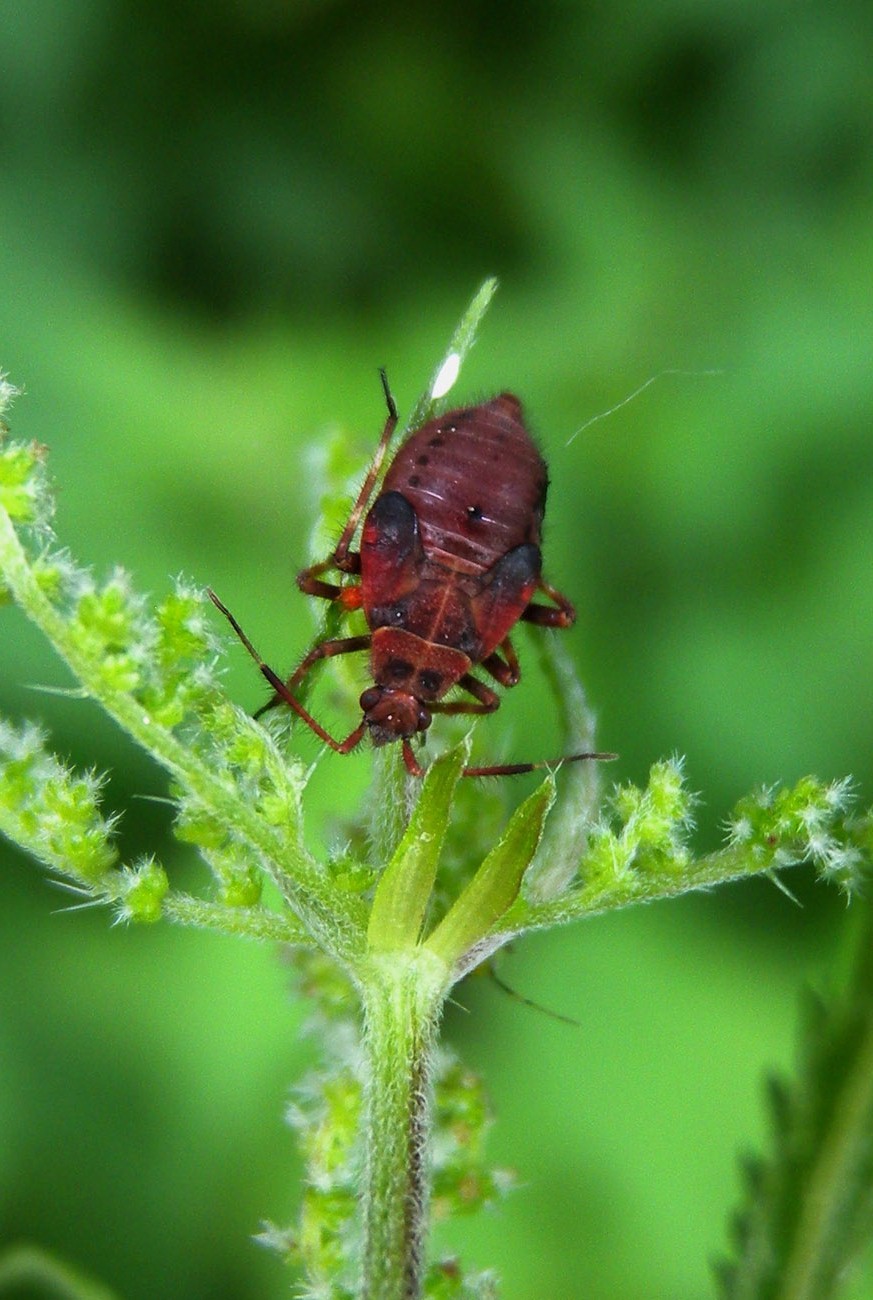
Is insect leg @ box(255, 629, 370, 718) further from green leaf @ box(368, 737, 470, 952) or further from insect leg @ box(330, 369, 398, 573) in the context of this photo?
green leaf @ box(368, 737, 470, 952)

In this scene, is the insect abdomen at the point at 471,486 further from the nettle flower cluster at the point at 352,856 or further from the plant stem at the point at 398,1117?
the plant stem at the point at 398,1117

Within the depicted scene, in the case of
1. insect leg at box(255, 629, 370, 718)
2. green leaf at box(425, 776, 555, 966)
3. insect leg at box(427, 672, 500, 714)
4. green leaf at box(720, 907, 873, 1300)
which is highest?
insect leg at box(427, 672, 500, 714)

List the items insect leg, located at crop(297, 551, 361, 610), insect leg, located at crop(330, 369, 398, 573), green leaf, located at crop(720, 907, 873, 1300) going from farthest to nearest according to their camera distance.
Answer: insect leg, located at crop(297, 551, 361, 610) → insect leg, located at crop(330, 369, 398, 573) → green leaf, located at crop(720, 907, 873, 1300)

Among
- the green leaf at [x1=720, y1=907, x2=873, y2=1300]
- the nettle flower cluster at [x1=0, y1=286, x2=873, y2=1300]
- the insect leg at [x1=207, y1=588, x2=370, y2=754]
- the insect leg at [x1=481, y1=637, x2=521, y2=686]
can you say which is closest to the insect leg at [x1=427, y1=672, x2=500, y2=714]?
the insect leg at [x1=481, y1=637, x2=521, y2=686]

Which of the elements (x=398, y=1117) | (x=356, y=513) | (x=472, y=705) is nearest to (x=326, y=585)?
(x=356, y=513)

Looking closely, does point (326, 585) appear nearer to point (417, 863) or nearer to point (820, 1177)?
point (417, 863)

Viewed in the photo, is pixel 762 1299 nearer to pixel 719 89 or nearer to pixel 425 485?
pixel 425 485

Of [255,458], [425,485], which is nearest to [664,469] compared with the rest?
[255,458]
